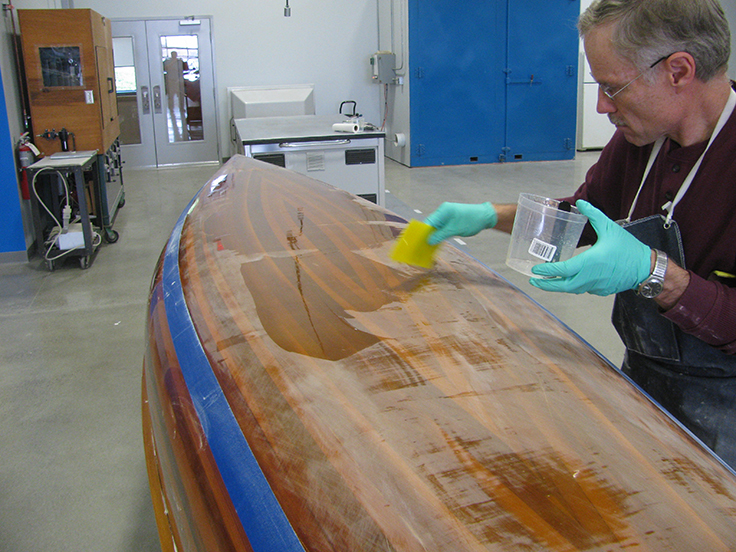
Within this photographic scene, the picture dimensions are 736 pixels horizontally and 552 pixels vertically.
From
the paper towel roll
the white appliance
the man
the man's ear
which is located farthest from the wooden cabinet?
the man's ear

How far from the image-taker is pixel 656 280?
3.27ft

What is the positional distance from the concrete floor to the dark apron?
1.38 m

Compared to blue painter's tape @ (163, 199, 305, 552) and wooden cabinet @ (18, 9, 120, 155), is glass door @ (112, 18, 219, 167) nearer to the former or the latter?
wooden cabinet @ (18, 9, 120, 155)

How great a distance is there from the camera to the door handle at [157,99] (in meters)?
7.88

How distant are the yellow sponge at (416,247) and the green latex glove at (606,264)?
0.41 m

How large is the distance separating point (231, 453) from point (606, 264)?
696 mm

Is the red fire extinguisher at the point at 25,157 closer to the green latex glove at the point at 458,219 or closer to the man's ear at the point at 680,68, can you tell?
the green latex glove at the point at 458,219

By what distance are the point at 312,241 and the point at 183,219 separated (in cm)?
75

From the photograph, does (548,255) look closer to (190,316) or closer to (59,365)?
(190,316)

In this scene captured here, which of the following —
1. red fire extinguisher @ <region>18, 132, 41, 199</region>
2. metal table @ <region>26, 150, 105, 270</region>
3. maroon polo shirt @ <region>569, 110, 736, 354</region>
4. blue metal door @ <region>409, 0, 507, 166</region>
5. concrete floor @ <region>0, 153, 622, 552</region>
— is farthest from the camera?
blue metal door @ <region>409, 0, 507, 166</region>

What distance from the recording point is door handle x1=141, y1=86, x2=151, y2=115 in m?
7.85

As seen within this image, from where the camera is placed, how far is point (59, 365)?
8.46 feet

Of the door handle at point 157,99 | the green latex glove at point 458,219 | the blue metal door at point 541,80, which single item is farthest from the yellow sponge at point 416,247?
the door handle at point 157,99

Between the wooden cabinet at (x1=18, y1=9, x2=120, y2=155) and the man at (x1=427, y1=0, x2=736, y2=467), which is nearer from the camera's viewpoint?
the man at (x1=427, y1=0, x2=736, y2=467)
